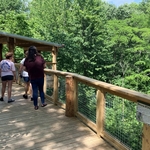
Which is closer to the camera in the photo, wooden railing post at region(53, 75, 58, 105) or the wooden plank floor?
the wooden plank floor

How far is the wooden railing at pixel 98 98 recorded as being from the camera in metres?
2.62

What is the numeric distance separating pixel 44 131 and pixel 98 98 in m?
1.14

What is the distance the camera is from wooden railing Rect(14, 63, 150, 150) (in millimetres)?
2617

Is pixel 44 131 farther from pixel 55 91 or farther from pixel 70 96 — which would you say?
pixel 55 91

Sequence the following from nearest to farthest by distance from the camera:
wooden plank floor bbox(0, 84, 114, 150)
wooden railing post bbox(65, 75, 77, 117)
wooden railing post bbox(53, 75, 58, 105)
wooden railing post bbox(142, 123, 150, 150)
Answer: wooden railing post bbox(142, 123, 150, 150) < wooden plank floor bbox(0, 84, 114, 150) < wooden railing post bbox(65, 75, 77, 117) < wooden railing post bbox(53, 75, 58, 105)

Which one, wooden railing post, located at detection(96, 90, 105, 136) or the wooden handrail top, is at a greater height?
the wooden handrail top

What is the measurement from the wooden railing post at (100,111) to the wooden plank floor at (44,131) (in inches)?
6.6

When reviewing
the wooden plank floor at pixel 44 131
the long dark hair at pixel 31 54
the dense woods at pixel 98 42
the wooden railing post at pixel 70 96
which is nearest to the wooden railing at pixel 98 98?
the wooden railing post at pixel 70 96

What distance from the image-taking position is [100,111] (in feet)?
12.1

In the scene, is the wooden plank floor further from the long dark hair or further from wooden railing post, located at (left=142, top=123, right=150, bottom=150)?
the long dark hair

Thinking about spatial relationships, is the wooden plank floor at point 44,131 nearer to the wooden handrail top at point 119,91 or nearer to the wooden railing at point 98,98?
the wooden railing at point 98,98

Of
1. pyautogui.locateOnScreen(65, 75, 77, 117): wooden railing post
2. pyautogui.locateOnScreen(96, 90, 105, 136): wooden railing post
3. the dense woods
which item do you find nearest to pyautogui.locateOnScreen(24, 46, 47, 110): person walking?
pyautogui.locateOnScreen(65, 75, 77, 117): wooden railing post

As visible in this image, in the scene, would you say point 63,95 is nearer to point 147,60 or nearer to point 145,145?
point 145,145

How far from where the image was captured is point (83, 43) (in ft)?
74.6
